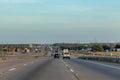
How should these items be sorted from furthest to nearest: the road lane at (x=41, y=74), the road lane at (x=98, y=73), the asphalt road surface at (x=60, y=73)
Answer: the road lane at (x=98, y=73)
the asphalt road surface at (x=60, y=73)
the road lane at (x=41, y=74)

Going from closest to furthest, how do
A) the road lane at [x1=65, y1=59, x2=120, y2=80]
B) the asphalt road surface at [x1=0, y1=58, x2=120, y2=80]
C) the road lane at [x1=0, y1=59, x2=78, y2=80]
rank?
the road lane at [x1=0, y1=59, x2=78, y2=80], the asphalt road surface at [x1=0, y1=58, x2=120, y2=80], the road lane at [x1=65, y1=59, x2=120, y2=80]

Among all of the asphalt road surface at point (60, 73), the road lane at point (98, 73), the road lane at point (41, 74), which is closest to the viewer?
the road lane at point (41, 74)

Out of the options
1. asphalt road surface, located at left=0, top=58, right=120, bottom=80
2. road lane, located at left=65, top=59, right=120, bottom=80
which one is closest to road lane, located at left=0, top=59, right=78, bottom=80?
asphalt road surface, located at left=0, top=58, right=120, bottom=80

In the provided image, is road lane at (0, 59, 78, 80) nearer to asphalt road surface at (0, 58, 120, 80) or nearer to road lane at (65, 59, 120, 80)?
asphalt road surface at (0, 58, 120, 80)

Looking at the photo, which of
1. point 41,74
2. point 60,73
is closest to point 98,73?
point 60,73

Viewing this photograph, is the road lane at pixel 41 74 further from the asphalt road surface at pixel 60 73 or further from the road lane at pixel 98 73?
the road lane at pixel 98 73

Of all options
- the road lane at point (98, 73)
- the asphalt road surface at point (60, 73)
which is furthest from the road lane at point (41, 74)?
the road lane at point (98, 73)

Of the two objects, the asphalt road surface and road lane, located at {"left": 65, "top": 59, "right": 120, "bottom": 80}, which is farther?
road lane, located at {"left": 65, "top": 59, "right": 120, "bottom": 80}

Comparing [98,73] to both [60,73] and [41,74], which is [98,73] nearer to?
[60,73]

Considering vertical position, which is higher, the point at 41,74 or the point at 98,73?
the point at 41,74

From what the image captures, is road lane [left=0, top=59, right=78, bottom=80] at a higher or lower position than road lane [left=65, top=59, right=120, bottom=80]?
higher

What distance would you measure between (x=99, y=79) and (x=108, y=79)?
523mm

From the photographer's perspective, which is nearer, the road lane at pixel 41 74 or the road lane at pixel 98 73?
the road lane at pixel 41 74

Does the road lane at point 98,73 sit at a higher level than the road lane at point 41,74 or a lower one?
lower
